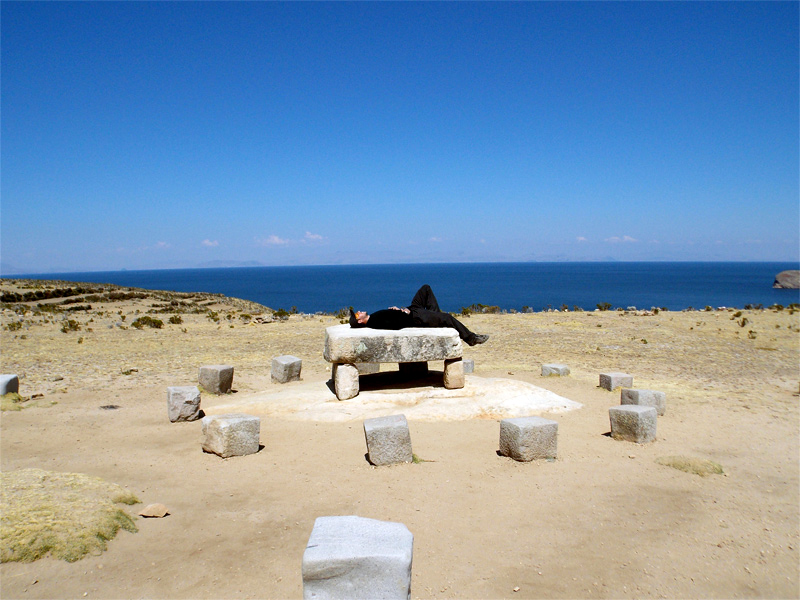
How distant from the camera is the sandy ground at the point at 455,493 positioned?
4305 mm

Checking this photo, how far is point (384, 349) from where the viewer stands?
937 centimetres

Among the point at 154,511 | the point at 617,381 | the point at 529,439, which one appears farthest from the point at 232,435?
the point at 617,381

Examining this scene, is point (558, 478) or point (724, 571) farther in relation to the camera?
point (558, 478)

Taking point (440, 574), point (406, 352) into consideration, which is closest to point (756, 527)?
point (440, 574)

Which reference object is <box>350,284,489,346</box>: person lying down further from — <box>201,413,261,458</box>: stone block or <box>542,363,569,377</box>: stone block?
<box>201,413,261,458</box>: stone block

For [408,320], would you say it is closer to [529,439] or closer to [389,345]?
[389,345]

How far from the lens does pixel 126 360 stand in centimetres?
1465

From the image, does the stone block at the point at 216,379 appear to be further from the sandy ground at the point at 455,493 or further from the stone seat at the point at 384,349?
the stone seat at the point at 384,349

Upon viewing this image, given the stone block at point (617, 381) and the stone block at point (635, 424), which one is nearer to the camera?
the stone block at point (635, 424)

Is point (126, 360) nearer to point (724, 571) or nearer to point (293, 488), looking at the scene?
point (293, 488)

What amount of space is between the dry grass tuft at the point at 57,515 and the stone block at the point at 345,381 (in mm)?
4222

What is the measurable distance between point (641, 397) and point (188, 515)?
25.4 ft

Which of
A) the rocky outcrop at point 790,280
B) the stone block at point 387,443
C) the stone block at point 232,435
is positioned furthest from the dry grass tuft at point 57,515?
the rocky outcrop at point 790,280

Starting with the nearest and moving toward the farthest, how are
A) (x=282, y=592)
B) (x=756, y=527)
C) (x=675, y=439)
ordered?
(x=282, y=592) → (x=756, y=527) → (x=675, y=439)
